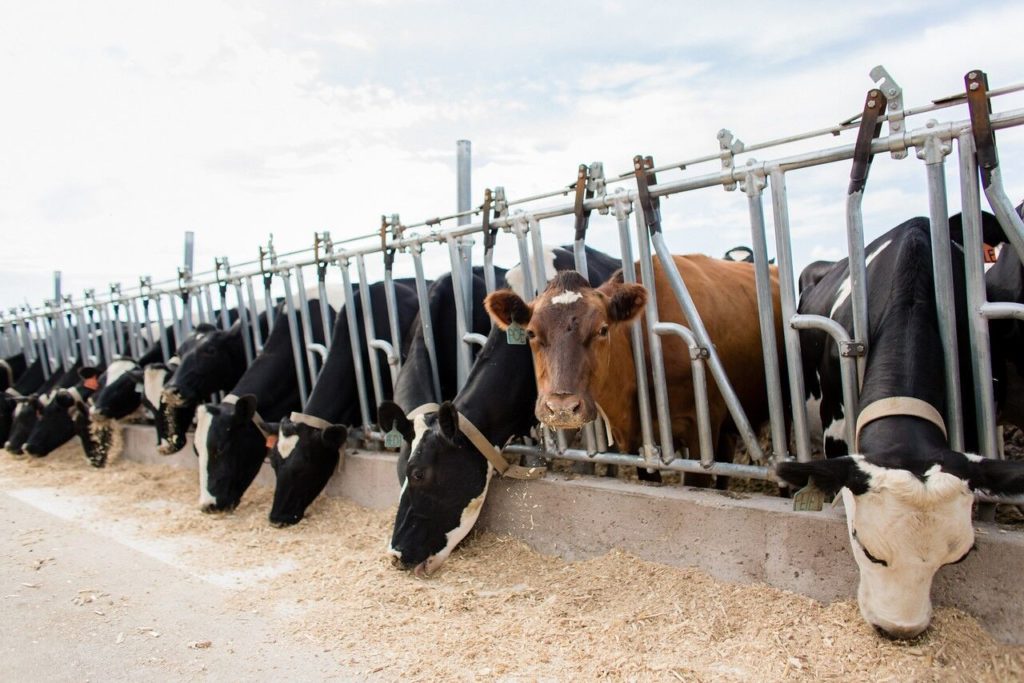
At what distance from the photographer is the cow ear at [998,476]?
250 centimetres

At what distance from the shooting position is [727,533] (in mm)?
3619

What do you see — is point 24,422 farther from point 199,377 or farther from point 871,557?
point 871,557

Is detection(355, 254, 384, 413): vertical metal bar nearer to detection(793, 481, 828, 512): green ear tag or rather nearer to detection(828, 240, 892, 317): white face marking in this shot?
detection(828, 240, 892, 317): white face marking

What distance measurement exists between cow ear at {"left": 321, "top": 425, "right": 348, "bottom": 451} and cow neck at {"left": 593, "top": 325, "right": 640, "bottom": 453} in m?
2.15

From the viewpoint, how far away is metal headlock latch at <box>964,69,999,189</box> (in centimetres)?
293

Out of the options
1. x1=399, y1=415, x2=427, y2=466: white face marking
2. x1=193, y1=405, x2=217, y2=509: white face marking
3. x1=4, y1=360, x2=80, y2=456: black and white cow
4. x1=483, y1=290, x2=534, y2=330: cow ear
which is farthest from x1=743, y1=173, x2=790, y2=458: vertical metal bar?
x1=4, y1=360, x2=80, y2=456: black and white cow

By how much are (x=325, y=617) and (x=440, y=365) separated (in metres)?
2.58

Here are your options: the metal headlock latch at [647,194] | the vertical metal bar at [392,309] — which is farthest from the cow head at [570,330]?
the vertical metal bar at [392,309]

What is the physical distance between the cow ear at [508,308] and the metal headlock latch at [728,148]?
1188 mm

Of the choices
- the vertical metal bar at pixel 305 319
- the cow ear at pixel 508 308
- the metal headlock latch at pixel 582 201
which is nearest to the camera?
the cow ear at pixel 508 308

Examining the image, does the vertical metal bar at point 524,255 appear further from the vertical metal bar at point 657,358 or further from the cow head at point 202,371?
the cow head at point 202,371

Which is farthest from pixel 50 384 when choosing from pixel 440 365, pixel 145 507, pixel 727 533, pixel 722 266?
pixel 727 533

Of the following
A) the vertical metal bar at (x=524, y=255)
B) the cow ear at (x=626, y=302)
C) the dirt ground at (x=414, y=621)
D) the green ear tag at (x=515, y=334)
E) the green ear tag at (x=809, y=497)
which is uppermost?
the vertical metal bar at (x=524, y=255)

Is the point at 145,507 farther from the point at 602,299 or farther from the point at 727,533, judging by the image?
Result: the point at 727,533
